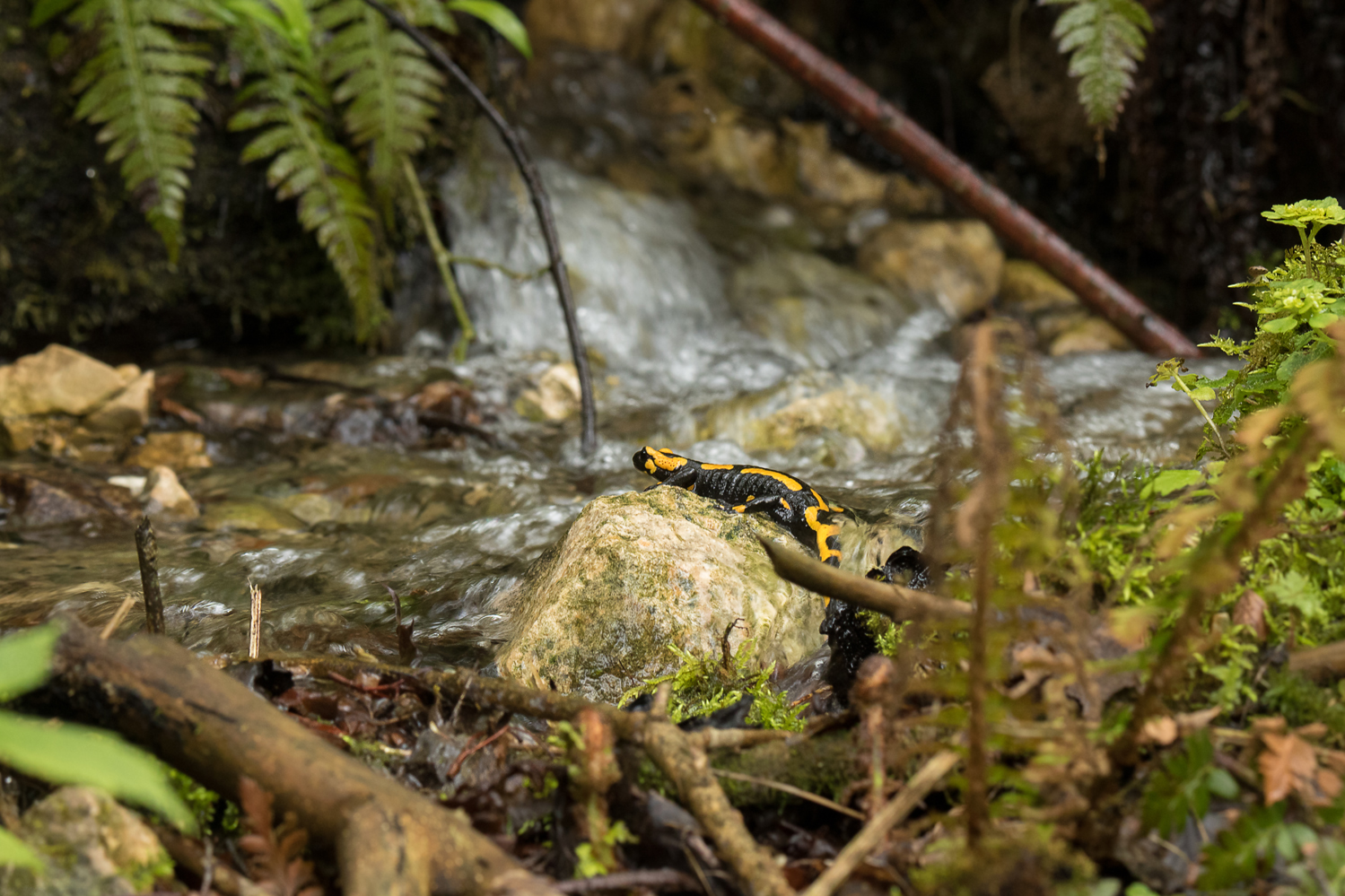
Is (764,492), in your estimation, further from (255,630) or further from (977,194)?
(977,194)

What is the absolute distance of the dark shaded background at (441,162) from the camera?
17.9 feet

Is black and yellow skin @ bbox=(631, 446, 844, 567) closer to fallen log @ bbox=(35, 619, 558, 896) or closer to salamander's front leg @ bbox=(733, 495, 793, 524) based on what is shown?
salamander's front leg @ bbox=(733, 495, 793, 524)

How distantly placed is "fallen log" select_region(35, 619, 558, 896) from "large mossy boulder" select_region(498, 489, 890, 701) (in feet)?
3.48

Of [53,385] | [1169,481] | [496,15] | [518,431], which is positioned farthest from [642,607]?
[496,15]

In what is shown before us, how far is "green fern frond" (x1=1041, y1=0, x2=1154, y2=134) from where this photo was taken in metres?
4.88

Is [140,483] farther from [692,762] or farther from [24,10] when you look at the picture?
[692,762]

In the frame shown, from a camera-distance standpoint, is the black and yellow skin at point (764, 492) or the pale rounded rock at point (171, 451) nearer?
the black and yellow skin at point (764, 492)

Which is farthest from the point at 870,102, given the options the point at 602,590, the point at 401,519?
the point at 602,590

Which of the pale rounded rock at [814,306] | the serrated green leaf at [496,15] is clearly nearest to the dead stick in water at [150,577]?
the serrated green leaf at [496,15]

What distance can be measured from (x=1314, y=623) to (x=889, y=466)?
A: 314cm

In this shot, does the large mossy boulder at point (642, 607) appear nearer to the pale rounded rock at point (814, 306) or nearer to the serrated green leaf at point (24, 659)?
the serrated green leaf at point (24, 659)

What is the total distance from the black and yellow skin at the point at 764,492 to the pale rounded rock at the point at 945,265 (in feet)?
15.4

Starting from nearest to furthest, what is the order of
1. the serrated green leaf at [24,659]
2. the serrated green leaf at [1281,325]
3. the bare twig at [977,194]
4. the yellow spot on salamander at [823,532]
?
the serrated green leaf at [24,659] → the serrated green leaf at [1281,325] → the yellow spot on salamander at [823,532] → the bare twig at [977,194]

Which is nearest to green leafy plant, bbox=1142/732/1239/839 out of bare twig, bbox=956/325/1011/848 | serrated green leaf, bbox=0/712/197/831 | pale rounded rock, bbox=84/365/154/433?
bare twig, bbox=956/325/1011/848
